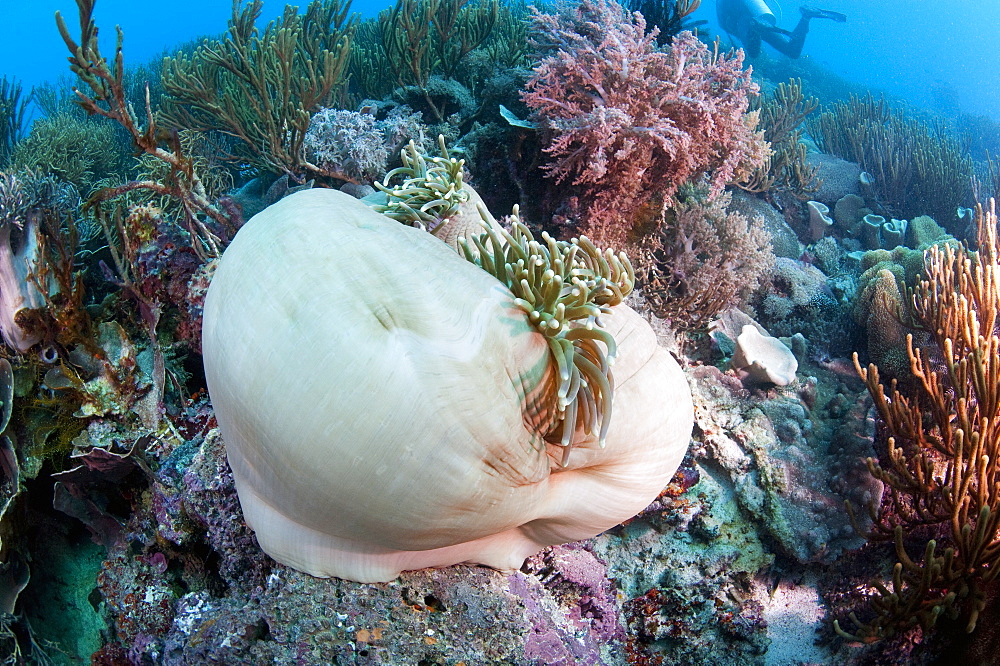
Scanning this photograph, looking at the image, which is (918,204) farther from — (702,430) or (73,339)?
(73,339)

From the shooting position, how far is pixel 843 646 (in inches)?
114

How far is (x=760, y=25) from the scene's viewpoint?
17.1m

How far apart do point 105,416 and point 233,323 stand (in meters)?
2.16

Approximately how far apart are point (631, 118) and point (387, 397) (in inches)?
125

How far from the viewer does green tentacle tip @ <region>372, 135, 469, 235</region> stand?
2.75 meters

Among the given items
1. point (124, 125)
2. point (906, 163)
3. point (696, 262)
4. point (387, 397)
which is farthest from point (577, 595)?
point (906, 163)

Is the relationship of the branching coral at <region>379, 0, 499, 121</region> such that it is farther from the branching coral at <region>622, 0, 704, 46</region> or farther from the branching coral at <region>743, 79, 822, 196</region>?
the branching coral at <region>743, 79, 822, 196</region>

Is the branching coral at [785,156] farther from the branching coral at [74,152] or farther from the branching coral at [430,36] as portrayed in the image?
the branching coral at [74,152]

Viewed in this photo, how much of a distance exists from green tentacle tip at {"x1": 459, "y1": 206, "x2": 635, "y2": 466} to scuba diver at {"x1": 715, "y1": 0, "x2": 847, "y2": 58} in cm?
1915

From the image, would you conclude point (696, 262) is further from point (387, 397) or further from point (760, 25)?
point (760, 25)

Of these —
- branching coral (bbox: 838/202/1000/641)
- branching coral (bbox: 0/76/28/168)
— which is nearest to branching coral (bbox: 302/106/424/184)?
branching coral (bbox: 838/202/1000/641)

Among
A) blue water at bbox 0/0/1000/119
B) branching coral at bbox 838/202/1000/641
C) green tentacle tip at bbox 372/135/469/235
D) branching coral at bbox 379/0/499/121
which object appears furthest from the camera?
blue water at bbox 0/0/1000/119

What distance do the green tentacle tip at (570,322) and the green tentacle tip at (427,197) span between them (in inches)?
26.0

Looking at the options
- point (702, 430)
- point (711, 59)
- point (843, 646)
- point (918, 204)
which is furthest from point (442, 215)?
point (918, 204)
